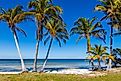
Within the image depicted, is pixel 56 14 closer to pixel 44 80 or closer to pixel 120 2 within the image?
pixel 120 2

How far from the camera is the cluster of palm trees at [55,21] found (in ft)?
174

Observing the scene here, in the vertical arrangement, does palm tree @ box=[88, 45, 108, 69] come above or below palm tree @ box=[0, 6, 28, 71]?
below

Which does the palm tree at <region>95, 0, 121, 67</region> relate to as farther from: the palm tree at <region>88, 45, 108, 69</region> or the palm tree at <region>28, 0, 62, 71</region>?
the palm tree at <region>28, 0, 62, 71</region>

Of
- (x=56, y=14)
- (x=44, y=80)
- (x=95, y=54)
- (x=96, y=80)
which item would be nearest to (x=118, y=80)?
(x=96, y=80)

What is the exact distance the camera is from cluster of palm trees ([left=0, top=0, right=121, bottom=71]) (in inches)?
2089

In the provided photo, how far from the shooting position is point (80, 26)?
64250 millimetres

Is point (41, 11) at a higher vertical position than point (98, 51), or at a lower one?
higher

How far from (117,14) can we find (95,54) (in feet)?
27.3

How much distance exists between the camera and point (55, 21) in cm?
5750

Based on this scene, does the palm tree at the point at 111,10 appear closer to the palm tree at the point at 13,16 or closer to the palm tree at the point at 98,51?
the palm tree at the point at 98,51

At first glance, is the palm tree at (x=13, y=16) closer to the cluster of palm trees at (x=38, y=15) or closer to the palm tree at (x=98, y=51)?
the cluster of palm trees at (x=38, y=15)

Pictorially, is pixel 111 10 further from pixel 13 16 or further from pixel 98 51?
pixel 13 16

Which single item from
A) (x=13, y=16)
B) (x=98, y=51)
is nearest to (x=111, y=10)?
(x=98, y=51)

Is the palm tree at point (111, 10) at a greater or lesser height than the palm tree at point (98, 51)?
greater
